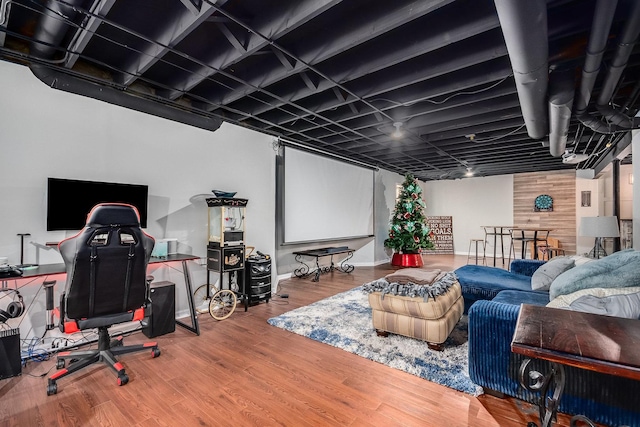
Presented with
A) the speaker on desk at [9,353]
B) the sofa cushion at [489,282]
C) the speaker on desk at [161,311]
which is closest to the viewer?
the speaker on desk at [9,353]

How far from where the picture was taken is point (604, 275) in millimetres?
2125

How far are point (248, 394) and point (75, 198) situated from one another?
269 centimetres

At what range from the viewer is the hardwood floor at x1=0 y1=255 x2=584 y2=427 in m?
1.94

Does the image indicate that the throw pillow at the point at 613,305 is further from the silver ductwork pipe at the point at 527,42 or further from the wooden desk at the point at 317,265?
the wooden desk at the point at 317,265

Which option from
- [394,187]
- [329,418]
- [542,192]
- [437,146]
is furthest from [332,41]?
[542,192]

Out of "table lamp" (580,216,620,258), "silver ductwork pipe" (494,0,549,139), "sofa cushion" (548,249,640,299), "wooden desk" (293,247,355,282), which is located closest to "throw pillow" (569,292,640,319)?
"sofa cushion" (548,249,640,299)

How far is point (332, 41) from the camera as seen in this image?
2.71 metres

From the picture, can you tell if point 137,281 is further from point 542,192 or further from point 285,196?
point 542,192

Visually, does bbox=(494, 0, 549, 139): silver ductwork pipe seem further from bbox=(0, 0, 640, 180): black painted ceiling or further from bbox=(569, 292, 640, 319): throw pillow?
bbox=(569, 292, 640, 319): throw pillow

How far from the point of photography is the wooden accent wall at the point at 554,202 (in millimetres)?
8609

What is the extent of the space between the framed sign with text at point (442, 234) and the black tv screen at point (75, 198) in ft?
31.8

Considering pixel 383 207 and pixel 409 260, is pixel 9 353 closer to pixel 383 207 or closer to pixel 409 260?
pixel 409 260

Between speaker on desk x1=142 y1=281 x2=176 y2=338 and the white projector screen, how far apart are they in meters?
2.63

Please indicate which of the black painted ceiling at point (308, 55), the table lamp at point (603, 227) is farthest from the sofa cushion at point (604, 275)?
the table lamp at point (603, 227)
